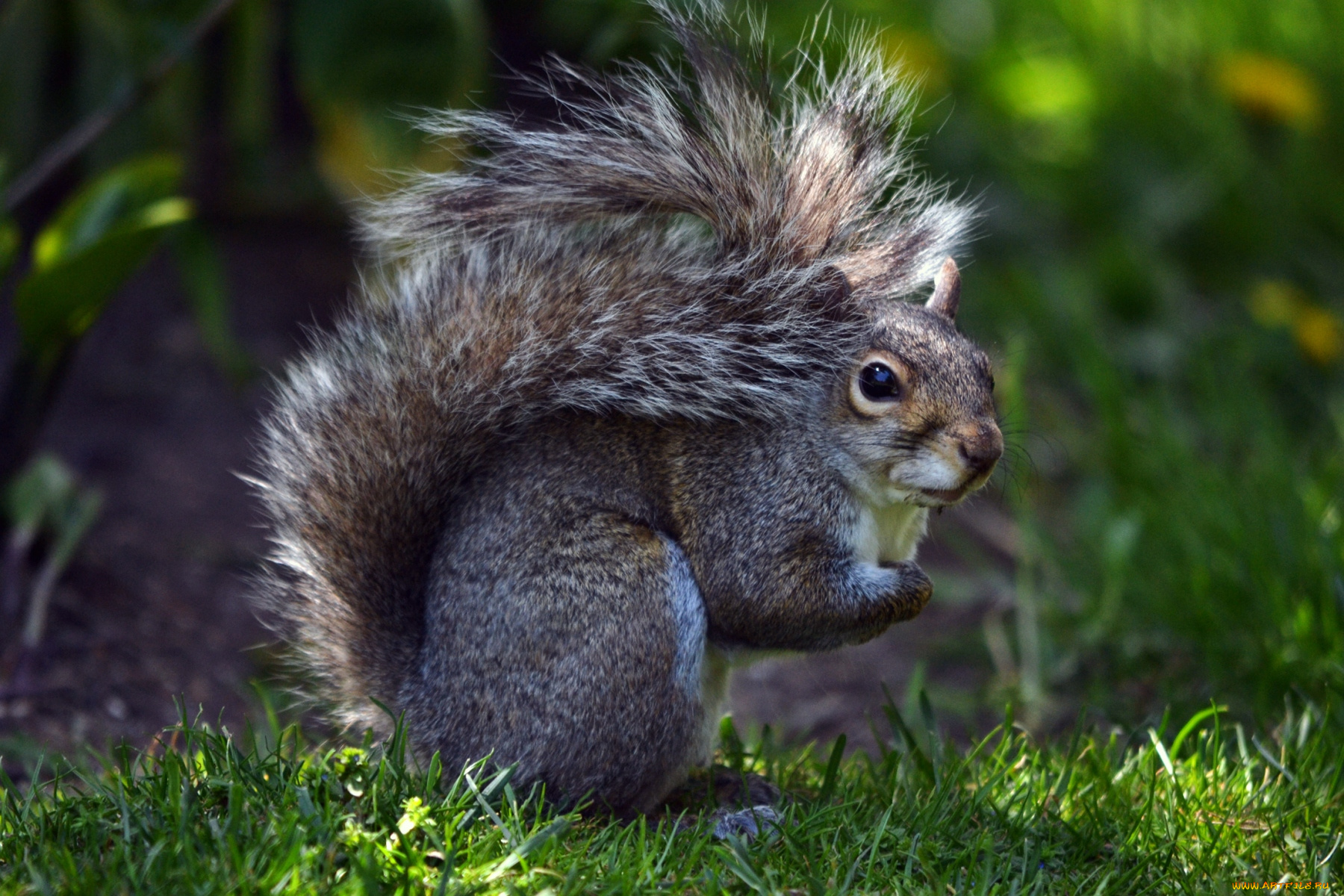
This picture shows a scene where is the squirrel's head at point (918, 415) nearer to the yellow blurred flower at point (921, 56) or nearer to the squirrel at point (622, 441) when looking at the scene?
the squirrel at point (622, 441)

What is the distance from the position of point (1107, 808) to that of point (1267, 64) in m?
4.12

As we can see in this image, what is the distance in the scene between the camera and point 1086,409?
16.7ft

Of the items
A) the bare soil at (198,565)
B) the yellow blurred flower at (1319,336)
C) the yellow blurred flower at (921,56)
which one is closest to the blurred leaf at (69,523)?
the bare soil at (198,565)

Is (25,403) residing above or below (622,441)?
below

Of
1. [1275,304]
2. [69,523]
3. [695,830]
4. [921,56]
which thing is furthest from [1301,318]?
[69,523]

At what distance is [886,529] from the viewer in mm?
2438

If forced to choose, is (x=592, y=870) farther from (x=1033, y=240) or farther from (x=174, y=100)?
(x=1033, y=240)

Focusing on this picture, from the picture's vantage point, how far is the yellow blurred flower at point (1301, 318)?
474 cm

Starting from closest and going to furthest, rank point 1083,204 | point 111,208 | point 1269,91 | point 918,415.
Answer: point 918,415 → point 111,208 → point 1269,91 → point 1083,204

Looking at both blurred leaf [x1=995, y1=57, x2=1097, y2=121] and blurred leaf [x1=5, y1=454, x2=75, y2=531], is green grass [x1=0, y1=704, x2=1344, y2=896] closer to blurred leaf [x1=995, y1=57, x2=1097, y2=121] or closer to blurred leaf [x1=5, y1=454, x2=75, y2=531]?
blurred leaf [x1=5, y1=454, x2=75, y2=531]

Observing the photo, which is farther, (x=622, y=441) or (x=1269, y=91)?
(x=1269, y=91)

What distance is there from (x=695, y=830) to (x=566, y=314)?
0.98 metres

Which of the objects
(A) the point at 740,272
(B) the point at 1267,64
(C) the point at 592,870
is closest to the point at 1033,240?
(B) the point at 1267,64

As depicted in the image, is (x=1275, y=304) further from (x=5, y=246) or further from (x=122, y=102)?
(x=5, y=246)
